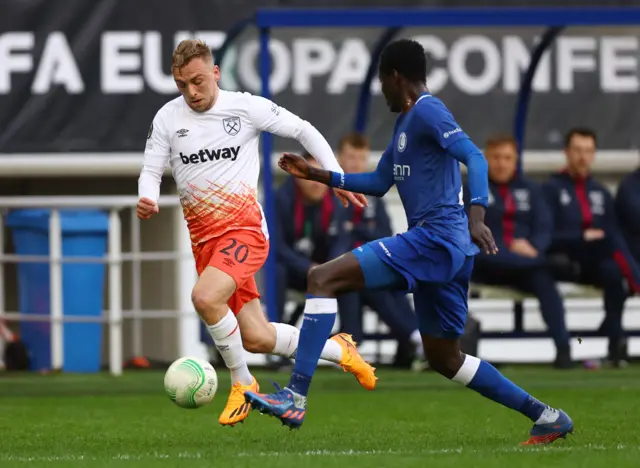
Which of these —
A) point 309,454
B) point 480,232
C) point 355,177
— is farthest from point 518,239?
point 309,454

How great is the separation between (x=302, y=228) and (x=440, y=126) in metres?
5.39

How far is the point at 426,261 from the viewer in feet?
22.0

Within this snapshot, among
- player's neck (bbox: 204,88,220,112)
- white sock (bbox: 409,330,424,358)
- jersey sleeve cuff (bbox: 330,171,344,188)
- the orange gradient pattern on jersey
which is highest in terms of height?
player's neck (bbox: 204,88,220,112)

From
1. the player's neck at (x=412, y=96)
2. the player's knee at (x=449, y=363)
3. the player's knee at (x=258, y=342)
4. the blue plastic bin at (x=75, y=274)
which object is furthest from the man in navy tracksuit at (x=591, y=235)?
the player's knee at (x=449, y=363)

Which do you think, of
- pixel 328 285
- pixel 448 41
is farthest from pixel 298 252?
pixel 328 285

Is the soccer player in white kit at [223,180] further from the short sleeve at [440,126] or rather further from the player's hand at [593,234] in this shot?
the player's hand at [593,234]

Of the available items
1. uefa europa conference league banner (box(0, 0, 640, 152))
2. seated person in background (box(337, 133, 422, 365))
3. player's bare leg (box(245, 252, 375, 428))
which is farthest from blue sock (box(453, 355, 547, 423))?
uefa europa conference league banner (box(0, 0, 640, 152))

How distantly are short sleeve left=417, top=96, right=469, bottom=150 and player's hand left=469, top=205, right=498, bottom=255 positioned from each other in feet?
1.16

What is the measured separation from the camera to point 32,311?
12414 mm

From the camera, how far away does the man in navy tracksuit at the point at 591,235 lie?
1202 cm

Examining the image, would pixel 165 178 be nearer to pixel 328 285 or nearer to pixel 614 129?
pixel 614 129

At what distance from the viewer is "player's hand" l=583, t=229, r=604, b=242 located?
39.5 feet

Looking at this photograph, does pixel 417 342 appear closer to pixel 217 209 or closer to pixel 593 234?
pixel 593 234

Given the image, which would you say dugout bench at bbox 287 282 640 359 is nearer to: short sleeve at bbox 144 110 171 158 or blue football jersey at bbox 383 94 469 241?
short sleeve at bbox 144 110 171 158
